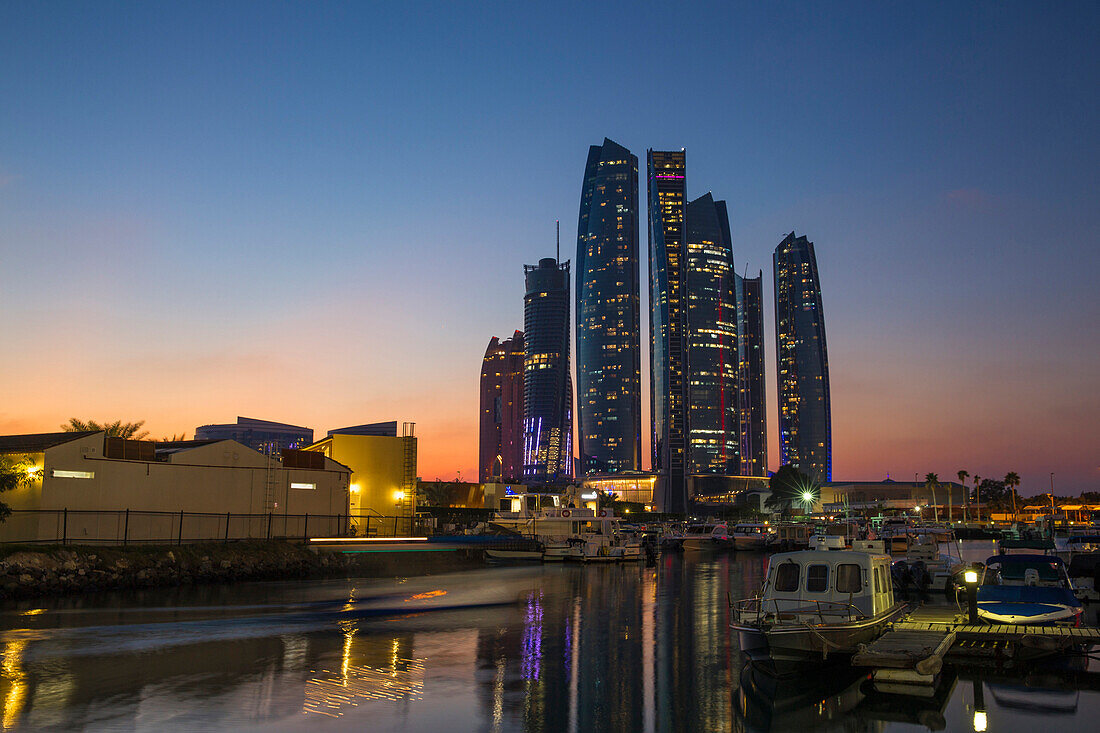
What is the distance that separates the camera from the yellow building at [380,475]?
62469mm

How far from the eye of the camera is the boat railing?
19188 mm

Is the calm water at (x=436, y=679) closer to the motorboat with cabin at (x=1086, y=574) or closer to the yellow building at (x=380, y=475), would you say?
the motorboat with cabin at (x=1086, y=574)

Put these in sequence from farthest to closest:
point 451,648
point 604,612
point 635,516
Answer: point 635,516, point 604,612, point 451,648

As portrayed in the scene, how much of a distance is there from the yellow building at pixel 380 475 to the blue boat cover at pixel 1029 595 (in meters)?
44.7

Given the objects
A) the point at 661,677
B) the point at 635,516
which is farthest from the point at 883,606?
the point at 635,516

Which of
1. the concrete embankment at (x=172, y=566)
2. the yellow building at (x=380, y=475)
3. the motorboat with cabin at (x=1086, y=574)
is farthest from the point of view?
the yellow building at (x=380, y=475)

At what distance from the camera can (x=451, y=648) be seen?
2223 centimetres

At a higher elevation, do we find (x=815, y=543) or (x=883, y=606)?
(x=815, y=543)

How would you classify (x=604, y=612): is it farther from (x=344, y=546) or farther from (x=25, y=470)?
(x=25, y=470)

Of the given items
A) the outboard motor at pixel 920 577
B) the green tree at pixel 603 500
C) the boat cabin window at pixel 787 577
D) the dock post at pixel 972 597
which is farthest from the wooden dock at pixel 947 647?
the green tree at pixel 603 500

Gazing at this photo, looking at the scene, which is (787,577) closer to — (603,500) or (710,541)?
(710,541)

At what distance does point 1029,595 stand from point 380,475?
4869cm

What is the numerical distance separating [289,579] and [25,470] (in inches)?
535

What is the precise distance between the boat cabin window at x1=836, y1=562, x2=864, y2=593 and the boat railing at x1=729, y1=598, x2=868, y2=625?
0.44 meters
